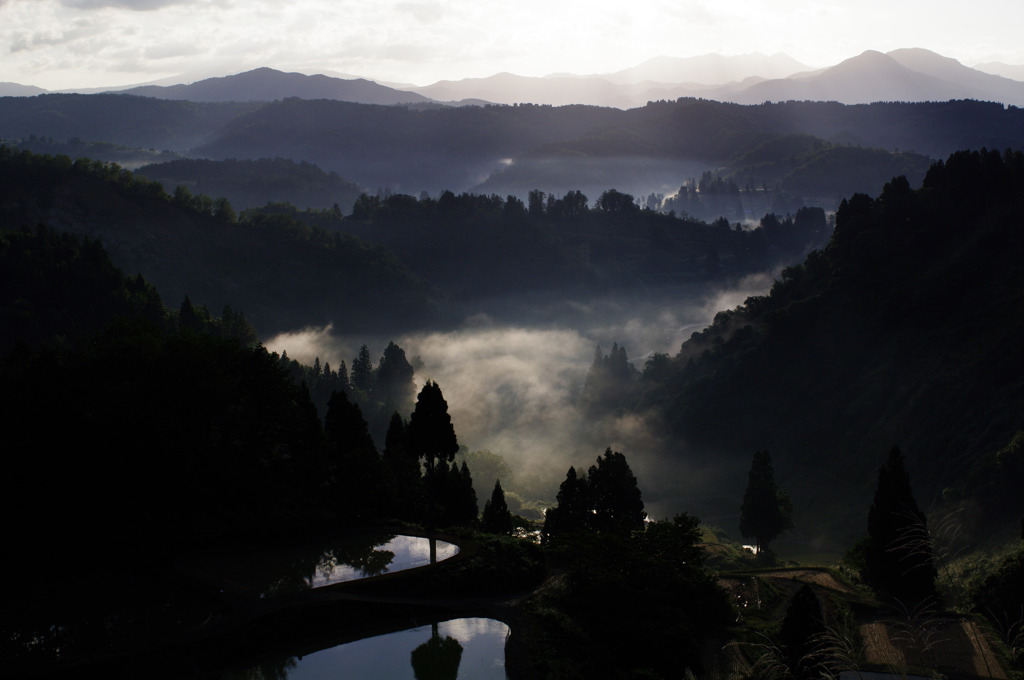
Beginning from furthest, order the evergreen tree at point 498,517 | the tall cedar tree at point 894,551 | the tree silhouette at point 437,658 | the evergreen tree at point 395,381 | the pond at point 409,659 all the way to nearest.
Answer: the evergreen tree at point 395,381 → the evergreen tree at point 498,517 → the tall cedar tree at point 894,551 → the tree silhouette at point 437,658 → the pond at point 409,659


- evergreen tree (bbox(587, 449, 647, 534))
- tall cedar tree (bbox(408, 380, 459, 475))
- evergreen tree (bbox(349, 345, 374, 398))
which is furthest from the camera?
evergreen tree (bbox(349, 345, 374, 398))

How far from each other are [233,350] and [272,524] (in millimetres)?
11510

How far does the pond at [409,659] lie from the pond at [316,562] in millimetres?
3677

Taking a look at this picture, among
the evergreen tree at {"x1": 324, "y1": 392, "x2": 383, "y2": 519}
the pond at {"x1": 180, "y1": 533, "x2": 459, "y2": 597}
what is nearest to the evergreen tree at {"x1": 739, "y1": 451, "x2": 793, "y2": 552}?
the evergreen tree at {"x1": 324, "y1": 392, "x2": 383, "y2": 519}

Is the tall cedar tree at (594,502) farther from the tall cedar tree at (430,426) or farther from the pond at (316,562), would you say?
the pond at (316,562)

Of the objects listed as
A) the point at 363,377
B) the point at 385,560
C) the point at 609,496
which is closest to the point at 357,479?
the point at 385,560

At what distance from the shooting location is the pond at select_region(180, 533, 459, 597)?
31219 millimetres

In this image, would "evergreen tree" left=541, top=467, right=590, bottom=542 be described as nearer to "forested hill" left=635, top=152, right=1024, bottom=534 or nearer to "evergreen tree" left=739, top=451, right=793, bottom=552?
"evergreen tree" left=739, top=451, right=793, bottom=552

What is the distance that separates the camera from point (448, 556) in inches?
1345

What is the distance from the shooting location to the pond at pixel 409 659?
86.2 feet

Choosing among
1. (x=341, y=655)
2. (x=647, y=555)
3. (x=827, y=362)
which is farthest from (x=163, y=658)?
(x=827, y=362)

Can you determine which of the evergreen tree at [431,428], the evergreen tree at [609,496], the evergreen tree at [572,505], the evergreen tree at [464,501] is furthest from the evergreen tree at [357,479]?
the evergreen tree at [609,496]

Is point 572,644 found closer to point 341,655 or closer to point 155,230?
point 341,655

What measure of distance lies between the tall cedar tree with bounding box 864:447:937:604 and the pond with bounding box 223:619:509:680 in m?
19.4
